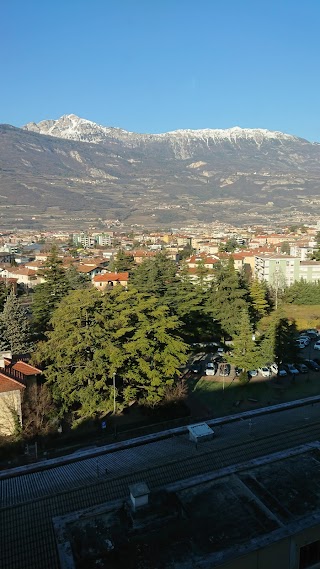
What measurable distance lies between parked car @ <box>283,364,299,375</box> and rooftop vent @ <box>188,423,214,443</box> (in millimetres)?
11561

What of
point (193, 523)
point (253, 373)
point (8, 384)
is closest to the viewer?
point (193, 523)

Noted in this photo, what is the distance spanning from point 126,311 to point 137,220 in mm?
163559

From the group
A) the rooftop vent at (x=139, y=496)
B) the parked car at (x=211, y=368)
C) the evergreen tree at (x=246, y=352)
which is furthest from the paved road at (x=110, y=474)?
the parked car at (x=211, y=368)

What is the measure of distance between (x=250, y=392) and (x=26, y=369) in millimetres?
9371

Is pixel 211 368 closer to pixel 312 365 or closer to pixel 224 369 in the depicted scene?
pixel 224 369

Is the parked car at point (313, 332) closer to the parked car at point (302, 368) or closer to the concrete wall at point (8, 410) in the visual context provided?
the parked car at point (302, 368)

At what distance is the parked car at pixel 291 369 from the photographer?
21230 mm

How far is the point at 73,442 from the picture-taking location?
48.0 ft

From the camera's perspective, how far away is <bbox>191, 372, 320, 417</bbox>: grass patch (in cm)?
1786

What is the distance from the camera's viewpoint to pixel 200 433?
34.5ft

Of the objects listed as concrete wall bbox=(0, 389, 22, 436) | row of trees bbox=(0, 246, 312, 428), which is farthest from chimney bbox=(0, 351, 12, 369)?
concrete wall bbox=(0, 389, 22, 436)

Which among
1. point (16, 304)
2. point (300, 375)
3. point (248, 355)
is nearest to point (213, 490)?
point (248, 355)

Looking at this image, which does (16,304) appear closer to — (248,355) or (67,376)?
(67,376)

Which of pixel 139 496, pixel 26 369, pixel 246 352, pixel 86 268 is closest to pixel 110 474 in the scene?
pixel 139 496
